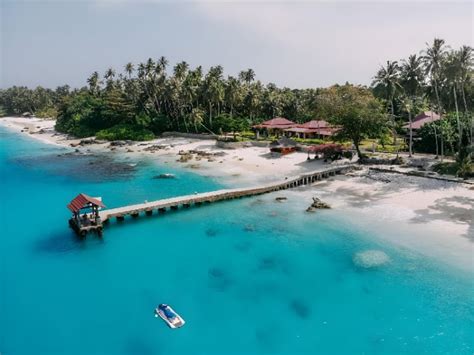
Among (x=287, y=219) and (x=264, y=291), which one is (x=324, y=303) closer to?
(x=264, y=291)

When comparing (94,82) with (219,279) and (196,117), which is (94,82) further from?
(219,279)

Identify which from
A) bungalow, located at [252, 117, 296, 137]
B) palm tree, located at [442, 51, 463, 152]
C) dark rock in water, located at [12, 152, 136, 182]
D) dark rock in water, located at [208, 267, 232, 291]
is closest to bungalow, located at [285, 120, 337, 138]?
bungalow, located at [252, 117, 296, 137]

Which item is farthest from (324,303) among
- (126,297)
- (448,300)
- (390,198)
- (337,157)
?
(337,157)

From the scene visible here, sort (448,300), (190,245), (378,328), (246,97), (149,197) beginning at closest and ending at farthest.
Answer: (378,328) < (448,300) < (190,245) < (149,197) < (246,97)

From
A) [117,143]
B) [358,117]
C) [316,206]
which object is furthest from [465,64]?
[117,143]

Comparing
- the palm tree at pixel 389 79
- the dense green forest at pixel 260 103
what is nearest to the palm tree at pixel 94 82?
the dense green forest at pixel 260 103

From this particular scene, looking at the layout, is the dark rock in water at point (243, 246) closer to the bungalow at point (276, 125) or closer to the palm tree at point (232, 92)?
the bungalow at point (276, 125)
